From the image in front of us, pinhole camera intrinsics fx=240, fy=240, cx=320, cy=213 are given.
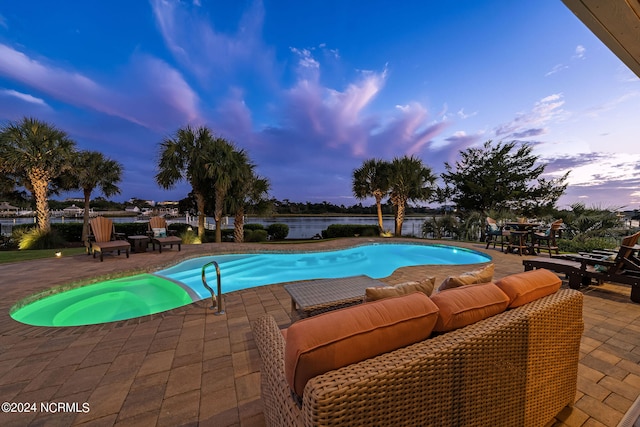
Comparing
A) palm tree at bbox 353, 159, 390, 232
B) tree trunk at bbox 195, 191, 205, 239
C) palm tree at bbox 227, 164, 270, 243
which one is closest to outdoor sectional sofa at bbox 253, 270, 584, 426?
palm tree at bbox 227, 164, 270, 243

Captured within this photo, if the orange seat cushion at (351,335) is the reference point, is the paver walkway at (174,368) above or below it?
below

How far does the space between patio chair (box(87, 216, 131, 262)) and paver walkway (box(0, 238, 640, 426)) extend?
9.01ft

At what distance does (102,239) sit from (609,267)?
37.6ft

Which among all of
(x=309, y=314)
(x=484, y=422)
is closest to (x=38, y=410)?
(x=309, y=314)

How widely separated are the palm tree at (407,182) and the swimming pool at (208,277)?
16.0ft

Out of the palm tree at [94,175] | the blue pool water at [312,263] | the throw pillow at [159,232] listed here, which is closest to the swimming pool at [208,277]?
the blue pool water at [312,263]

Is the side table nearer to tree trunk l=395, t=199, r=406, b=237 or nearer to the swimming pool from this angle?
the swimming pool

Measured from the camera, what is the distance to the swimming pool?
13.8 feet

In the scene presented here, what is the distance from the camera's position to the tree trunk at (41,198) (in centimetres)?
935

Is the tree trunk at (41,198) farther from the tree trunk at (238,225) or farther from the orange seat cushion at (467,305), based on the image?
the orange seat cushion at (467,305)

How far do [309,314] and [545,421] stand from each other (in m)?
1.80

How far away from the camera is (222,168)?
36.6 feet

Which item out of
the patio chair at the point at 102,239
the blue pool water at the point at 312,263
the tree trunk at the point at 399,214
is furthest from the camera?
the tree trunk at the point at 399,214

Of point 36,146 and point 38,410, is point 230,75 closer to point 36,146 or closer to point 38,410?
point 36,146
